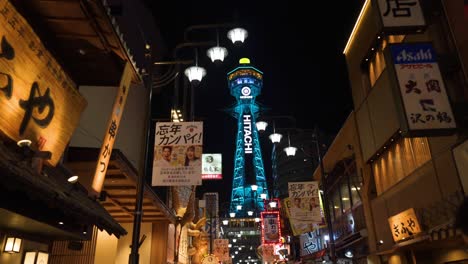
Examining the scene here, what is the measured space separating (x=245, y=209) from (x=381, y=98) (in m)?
118

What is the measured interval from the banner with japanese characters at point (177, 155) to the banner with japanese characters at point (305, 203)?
10.2 meters

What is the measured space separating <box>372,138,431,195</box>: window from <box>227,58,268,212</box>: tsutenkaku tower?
107268 mm

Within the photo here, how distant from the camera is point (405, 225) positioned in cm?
1486

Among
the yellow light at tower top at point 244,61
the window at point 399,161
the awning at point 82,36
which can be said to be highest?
the yellow light at tower top at point 244,61

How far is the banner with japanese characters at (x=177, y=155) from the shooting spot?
12.3m

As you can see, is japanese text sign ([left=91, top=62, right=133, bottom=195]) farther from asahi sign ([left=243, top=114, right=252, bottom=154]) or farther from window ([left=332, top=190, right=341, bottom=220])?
asahi sign ([left=243, top=114, right=252, bottom=154])

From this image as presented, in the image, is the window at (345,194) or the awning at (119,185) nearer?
the awning at (119,185)

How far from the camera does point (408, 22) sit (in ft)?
36.8

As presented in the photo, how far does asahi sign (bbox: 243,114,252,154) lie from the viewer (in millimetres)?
127562

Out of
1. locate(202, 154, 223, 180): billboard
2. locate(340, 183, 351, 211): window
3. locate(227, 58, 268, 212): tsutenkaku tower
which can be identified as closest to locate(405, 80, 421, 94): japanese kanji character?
locate(340, 183, 351, 211): window

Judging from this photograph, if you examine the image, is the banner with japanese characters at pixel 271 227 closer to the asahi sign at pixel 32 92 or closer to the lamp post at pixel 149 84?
the lamp post at pixel 149 84

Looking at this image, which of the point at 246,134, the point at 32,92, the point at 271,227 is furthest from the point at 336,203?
the point at 246,134

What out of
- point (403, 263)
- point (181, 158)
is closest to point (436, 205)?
point (403, 263)

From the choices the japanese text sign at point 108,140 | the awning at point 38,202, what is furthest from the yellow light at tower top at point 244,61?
→ the awning at point 38,202
